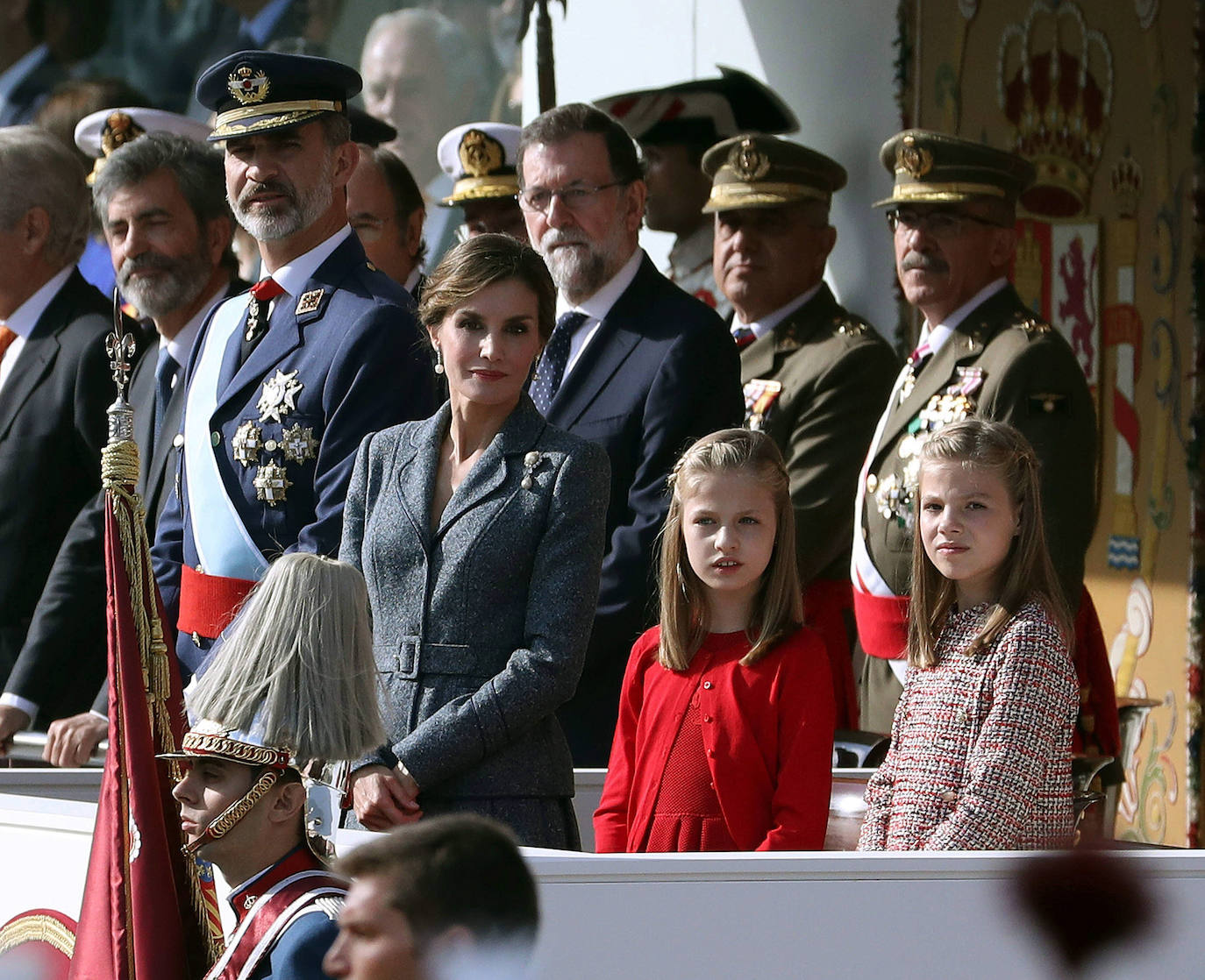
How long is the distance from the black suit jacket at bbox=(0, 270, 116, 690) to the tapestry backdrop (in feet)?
9.49

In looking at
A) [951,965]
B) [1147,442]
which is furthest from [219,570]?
[1147,442]

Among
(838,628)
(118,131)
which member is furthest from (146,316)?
(838,628)

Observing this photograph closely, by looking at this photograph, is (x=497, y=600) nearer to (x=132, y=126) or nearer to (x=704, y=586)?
(x=704, y=586)

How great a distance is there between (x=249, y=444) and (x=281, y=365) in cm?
18

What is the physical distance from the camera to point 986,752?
11.5ft

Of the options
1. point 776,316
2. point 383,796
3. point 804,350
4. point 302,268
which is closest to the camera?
point 383,796

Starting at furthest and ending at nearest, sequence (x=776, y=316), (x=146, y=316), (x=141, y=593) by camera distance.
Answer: (x=776, y=316) → (x=146, y=316) → (x=141, y=593)

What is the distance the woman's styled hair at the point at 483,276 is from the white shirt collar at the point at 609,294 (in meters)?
0.94

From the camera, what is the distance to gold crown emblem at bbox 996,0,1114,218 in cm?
682

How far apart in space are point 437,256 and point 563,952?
18.7 feet

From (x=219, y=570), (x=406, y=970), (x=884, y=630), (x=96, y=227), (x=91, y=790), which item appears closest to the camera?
(x=406, y=970)

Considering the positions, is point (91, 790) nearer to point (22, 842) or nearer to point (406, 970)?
point (22, 842)

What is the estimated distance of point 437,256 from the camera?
8.42 m

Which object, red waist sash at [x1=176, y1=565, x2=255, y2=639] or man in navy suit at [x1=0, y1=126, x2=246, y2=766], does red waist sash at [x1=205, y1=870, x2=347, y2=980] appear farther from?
man in navy suit at [x1=0, y1=126, x2=246, y2=766]
